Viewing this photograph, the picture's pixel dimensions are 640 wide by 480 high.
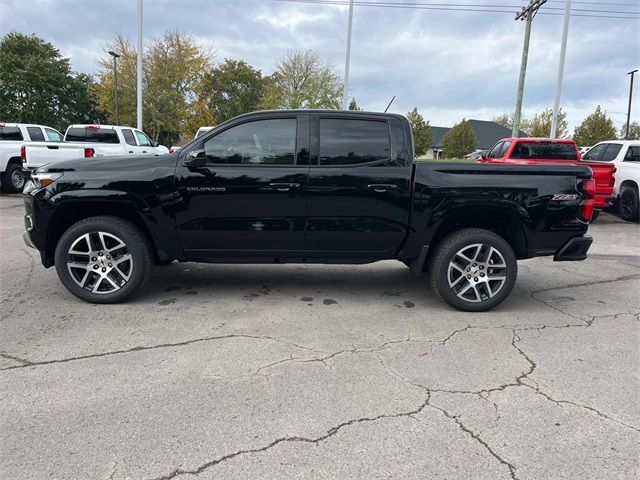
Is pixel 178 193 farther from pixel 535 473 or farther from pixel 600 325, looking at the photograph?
pixel 600 325

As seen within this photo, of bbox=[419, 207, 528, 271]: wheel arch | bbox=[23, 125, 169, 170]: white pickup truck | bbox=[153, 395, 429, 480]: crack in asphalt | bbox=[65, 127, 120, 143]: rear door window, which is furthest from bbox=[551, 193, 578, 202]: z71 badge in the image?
bbox=[65, 127, 120, 143]: rear door window

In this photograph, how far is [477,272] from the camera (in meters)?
4.52

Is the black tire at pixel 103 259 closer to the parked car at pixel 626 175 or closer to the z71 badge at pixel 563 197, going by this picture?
the z71 badge at pixel 563 197

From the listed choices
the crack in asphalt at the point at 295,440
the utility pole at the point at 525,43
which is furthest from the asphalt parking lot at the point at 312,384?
the utility pole at the point at 525,43

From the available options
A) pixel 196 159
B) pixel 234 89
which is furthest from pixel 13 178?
pixel 234 89

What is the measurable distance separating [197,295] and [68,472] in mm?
2751

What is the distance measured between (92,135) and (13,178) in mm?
2614

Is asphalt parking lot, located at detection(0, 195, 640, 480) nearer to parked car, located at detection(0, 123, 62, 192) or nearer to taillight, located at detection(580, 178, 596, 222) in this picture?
taillight, located at detection(580, 178, 596, 222)

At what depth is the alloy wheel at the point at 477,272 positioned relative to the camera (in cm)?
449

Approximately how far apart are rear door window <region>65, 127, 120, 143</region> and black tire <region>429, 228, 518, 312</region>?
40.4 ft

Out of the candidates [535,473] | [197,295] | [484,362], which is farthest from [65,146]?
[535,473]

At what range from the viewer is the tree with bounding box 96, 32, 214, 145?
102 ft

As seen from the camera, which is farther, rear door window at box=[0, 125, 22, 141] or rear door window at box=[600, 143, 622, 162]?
rear door window at box=[0, 125, 22, 141]

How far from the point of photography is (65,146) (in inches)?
476
